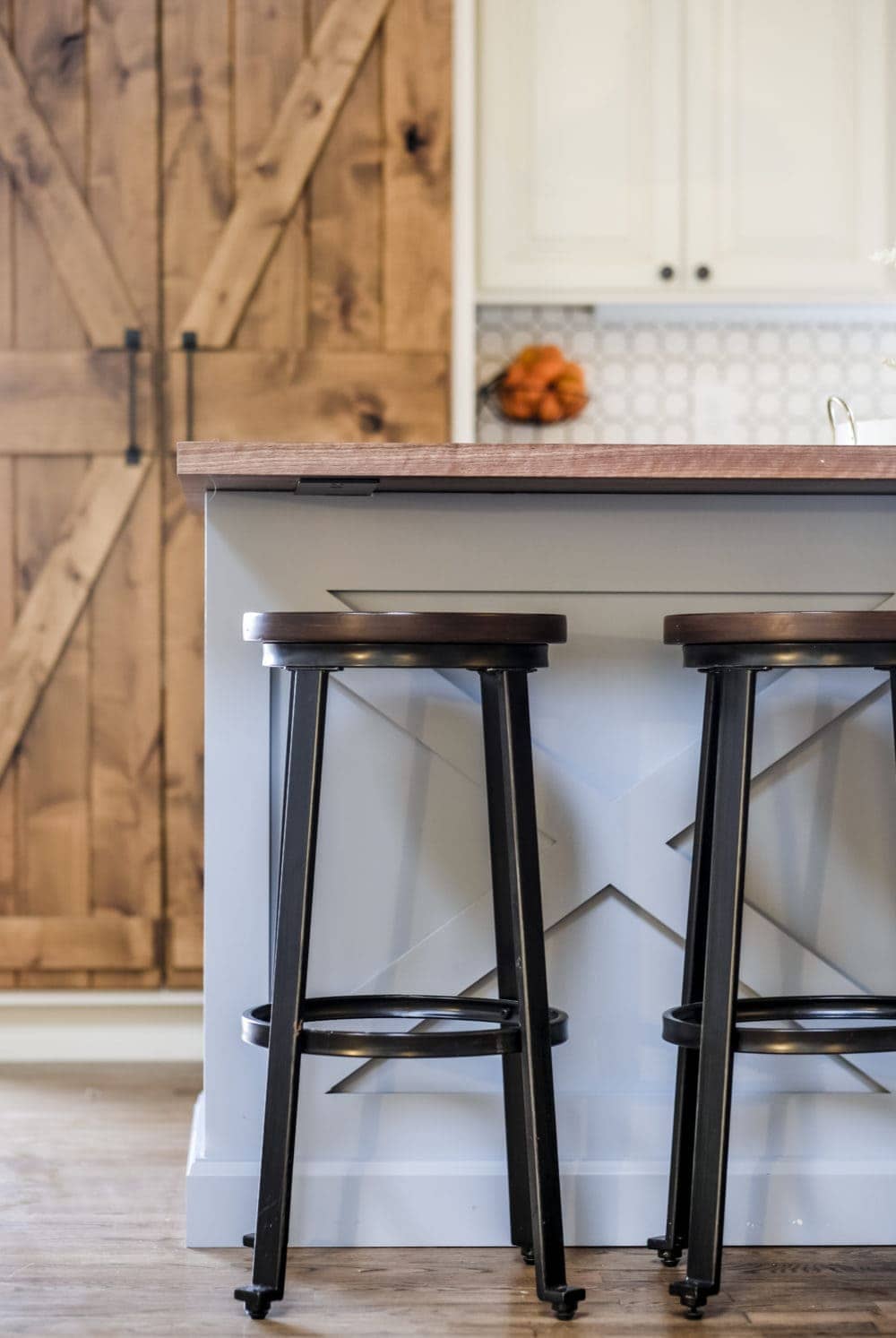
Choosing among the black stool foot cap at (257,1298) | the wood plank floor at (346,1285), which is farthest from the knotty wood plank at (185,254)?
the black stool foot cap at (257,1298)

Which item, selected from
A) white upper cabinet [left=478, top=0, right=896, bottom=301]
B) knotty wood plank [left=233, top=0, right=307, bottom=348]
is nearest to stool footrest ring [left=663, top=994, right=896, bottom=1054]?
knotty wood plank [left=233, top=0, right=307, bottom=348]

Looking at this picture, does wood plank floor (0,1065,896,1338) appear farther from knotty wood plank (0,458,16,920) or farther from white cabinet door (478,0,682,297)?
white cabinet door (478,0,682,297)

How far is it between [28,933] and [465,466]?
5.48ft

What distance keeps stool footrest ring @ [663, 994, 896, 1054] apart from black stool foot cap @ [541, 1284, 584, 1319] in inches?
11.3

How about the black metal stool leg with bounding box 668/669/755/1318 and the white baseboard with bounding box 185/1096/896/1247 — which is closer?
the black metal stool leg with bounding box 668/669/755/1318

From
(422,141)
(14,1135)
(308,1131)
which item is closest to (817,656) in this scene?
(308,1131)

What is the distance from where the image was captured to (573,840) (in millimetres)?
1729

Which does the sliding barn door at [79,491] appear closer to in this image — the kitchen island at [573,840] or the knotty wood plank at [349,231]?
the knotty wood plank at [349,231]

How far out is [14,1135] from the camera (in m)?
2.20

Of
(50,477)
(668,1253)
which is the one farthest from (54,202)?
(668,1253)

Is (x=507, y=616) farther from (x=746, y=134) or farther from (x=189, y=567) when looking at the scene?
(x=746, y=134)

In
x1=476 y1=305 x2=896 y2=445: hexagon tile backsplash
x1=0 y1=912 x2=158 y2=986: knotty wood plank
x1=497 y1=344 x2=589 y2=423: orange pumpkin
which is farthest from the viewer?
x1=476 y1=305 x2=896 y2=445: hexagon tile backsplash

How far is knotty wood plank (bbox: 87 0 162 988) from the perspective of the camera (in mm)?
2775

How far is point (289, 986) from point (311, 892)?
0.10 meters
